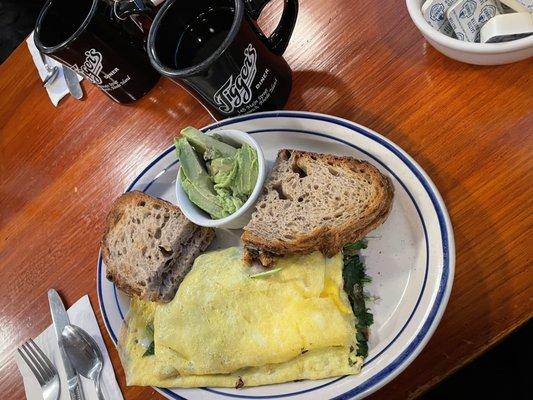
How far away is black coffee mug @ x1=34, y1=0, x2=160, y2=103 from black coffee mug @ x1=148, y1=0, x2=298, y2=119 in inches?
4.9

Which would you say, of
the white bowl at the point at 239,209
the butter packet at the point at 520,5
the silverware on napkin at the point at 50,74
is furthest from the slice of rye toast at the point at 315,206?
the silverware on napkin at the point at 50,74

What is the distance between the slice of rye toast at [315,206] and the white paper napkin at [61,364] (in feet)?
1.44

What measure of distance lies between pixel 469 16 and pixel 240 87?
0.44m

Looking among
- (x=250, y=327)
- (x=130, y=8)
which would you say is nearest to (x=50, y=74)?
(x=130, y=8)

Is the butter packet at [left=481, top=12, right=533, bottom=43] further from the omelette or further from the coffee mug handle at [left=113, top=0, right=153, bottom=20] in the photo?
the coffee mug handle at [left=113, top=0, right=153, bottom=20]

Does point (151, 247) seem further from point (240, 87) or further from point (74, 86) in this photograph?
point (74, 86)

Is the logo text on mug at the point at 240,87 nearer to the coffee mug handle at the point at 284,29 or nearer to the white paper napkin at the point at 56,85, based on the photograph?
the coffee mug handle at the point at 284,29

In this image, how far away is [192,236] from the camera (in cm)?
115

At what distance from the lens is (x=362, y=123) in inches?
44.9

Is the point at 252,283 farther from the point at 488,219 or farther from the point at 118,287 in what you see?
the point at 488,219

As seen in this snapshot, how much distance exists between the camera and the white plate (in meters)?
0.91

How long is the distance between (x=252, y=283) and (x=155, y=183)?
0.38 metres

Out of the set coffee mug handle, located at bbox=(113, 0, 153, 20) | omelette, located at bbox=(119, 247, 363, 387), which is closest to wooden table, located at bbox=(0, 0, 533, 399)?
omelette, located at bbox=(119, 247, 363, 387)

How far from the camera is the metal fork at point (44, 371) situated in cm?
123
